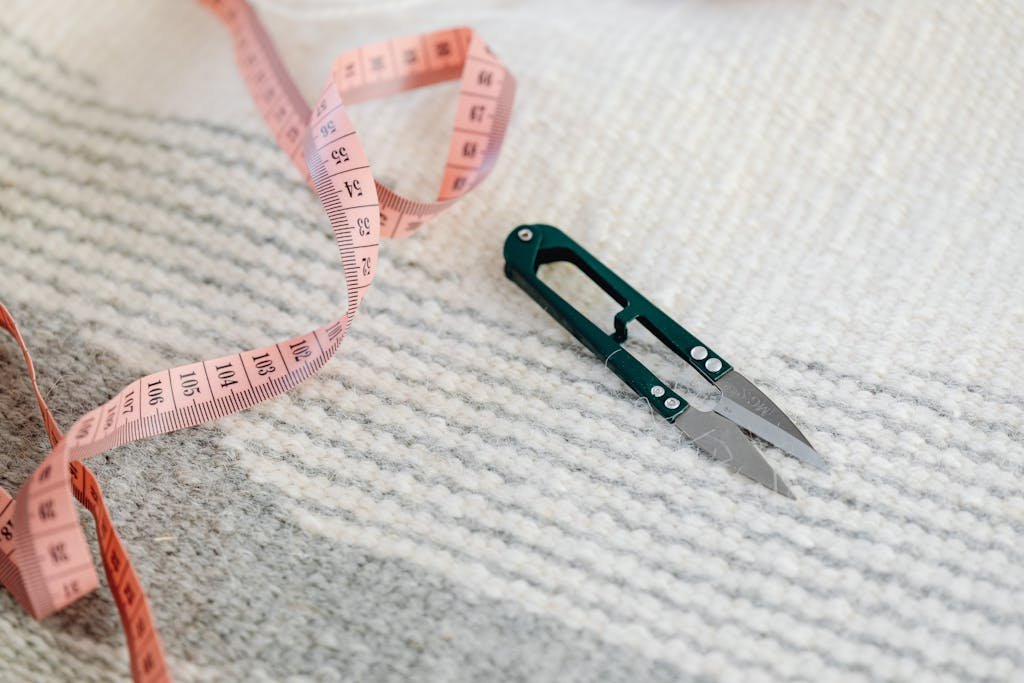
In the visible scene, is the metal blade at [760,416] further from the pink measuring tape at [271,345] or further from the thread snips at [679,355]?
the pink measuring tape at [271,345]

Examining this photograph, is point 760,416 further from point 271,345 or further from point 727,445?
point 271,345

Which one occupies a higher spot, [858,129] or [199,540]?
[858,129]

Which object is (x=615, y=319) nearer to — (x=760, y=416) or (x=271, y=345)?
(x=760, y=416)

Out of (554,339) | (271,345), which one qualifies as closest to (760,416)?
(554,339)

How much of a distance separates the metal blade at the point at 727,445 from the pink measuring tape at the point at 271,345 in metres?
0.26

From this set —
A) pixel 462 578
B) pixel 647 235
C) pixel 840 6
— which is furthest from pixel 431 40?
pixel 462 578

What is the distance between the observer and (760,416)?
70 centimetres

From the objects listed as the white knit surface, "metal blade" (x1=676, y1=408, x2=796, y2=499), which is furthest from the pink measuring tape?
"metal blade" (x1=676, y1=408, x2=796, y2=499)

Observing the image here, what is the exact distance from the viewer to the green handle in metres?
0.72

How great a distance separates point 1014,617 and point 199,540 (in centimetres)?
53

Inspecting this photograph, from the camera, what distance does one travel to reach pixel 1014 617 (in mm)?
630

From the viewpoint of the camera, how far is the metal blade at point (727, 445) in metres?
0.68

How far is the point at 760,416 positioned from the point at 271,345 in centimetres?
36

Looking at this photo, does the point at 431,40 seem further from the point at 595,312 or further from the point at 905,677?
the point at 905,677
